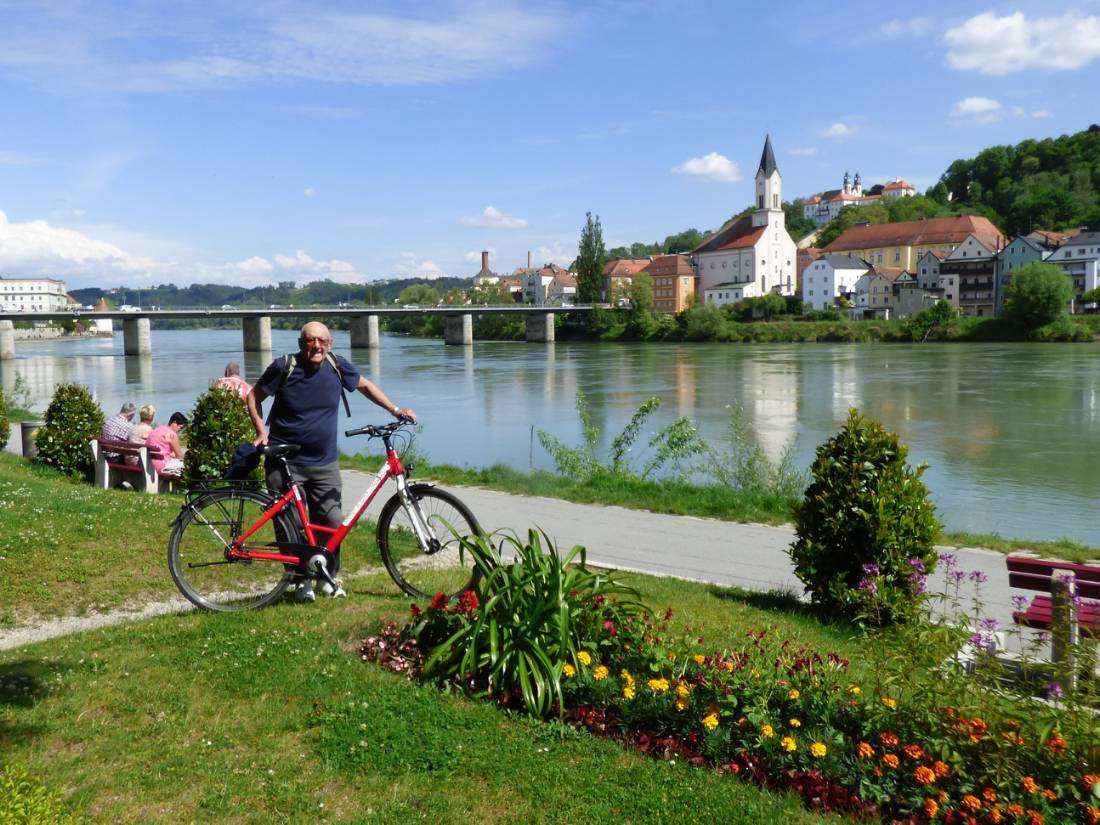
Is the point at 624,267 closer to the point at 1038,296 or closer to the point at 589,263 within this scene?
the point at 589,263

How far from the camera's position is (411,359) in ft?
216

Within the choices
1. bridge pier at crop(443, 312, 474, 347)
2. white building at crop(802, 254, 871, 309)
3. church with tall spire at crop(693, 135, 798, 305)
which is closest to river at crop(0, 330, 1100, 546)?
bridge pier at crop(443, 312, 474, 347)

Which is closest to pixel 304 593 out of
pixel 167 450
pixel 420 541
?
pixel 420 541

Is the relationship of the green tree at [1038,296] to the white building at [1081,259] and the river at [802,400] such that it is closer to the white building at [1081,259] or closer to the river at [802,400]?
the river at [802,400]

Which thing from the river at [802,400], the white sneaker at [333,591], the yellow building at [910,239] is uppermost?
the yellow building at [910,239]

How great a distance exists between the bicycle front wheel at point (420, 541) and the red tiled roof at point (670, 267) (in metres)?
119

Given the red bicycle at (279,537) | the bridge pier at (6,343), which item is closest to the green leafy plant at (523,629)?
the red bicycle at (279,537)

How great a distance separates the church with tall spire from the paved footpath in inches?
4269

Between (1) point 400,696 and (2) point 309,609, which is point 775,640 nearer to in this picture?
(1) point 400,696

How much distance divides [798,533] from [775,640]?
1.48 meters

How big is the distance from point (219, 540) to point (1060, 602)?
4227 mm

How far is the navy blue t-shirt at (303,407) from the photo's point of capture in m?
5.50

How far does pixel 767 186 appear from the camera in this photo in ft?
420

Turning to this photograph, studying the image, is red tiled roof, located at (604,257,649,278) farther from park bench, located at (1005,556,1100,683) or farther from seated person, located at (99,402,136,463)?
park bench, located at (1005,556,1100,683)
